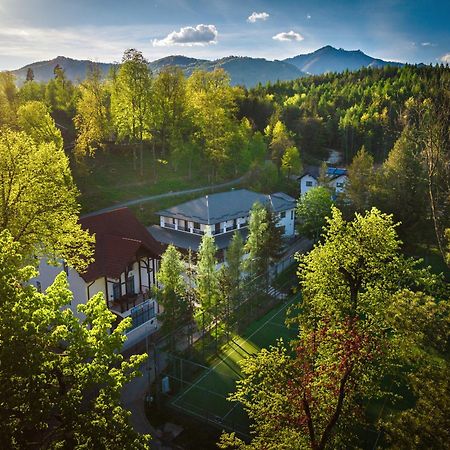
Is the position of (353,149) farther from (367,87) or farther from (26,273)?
(26,273)

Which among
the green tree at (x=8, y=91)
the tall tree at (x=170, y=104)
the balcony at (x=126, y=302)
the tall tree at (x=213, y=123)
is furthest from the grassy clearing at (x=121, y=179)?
the balcony at (x=126, y=302)

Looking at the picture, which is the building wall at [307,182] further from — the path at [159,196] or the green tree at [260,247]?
the green tree at [260,247]

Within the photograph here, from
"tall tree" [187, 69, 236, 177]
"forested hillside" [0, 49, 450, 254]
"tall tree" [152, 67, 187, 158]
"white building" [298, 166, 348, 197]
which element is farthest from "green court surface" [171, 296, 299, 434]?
"white building" [298, 166, 348, 197]

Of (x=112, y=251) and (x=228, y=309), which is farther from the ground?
(x=112, y=251)

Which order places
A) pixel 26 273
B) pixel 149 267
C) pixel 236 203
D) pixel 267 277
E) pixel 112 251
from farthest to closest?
pixel 236 203
pixel 267 277
pixel 149 267
pixel 112 251
pixel 26 273

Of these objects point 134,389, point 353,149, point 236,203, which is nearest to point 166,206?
point 236,203
